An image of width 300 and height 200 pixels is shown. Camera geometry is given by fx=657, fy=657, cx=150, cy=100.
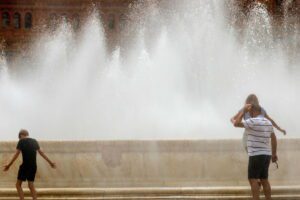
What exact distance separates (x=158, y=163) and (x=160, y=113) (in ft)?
26.4

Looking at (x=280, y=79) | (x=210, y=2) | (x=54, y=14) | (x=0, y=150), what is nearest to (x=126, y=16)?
(x=54, y=14)

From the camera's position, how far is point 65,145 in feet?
35.2

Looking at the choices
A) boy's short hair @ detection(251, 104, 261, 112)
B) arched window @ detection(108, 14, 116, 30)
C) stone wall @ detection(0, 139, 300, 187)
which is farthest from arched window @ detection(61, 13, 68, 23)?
boy's short hair @ detection(251, 104, 261, 112)

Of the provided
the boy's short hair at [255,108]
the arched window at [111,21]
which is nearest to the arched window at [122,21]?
the arched window at [111,21]

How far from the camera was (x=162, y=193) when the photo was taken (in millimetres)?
9844

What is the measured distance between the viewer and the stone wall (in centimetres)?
1047

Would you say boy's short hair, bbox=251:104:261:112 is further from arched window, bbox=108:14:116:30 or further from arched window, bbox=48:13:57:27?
arched window, bbox=48:13:57:27

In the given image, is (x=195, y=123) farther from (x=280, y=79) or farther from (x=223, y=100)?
(x=280, y=79)

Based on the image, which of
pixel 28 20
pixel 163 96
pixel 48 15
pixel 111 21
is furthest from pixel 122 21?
pixel 163 96

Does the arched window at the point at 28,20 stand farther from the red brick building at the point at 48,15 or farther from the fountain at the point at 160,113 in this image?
the fountain at the point at 160,113

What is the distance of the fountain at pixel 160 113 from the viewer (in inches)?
415

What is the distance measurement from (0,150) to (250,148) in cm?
467

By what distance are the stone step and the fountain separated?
5cm

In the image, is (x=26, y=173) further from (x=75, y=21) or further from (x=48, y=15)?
(x=48, y=15)
